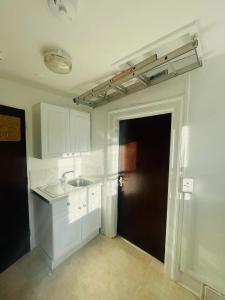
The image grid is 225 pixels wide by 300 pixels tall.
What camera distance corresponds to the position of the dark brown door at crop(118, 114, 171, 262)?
1.78m

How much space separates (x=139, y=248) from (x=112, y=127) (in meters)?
1.84

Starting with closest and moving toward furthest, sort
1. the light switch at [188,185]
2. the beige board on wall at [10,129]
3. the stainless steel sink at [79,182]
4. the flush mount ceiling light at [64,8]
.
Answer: the flush mount ceiling light at [64,8] → the light switch at [188,185] → the beige board on wall at [10,129] → the stainless steel sink at [79,182]

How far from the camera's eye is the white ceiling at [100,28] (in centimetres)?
80

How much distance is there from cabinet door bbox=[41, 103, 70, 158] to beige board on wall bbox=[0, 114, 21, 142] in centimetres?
31

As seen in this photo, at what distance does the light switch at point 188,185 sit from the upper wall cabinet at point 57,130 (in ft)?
5.13

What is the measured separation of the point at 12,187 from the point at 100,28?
1927 mm

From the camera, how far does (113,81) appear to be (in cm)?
148

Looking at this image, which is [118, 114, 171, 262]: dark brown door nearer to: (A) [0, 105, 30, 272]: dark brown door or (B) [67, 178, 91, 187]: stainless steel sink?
(B) [67, 178, 91, 187]: stainless steel sink

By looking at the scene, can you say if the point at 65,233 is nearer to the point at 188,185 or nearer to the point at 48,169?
the point at 48,169

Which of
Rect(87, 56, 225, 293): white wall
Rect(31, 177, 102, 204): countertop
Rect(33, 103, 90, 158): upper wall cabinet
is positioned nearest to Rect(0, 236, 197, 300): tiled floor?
Rect(87, 56, 225, 293): white wall

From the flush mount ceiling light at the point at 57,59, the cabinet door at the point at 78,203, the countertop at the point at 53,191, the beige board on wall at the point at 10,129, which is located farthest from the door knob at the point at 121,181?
the flush mount ceiling light at the point at 57,59

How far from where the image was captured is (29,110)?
1930 millimetres

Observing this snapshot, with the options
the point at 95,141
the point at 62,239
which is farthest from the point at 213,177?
the point at 62,239

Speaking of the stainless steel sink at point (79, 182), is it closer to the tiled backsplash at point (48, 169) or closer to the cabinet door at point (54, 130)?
the tiled backsplash at point (48, 169)
